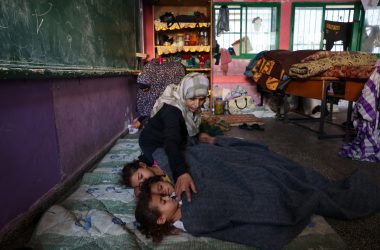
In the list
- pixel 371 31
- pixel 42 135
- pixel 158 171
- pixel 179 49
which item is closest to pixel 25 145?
pixel 42 135

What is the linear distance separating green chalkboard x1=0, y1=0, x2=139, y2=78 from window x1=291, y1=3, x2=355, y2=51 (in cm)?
382

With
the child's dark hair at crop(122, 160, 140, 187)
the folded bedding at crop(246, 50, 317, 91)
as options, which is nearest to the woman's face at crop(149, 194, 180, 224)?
the child's dark hair at crop(122, 160, 140, 187)

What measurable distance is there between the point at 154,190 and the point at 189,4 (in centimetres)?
457

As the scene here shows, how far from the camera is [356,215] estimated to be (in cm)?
138

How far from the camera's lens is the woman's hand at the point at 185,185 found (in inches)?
48.7

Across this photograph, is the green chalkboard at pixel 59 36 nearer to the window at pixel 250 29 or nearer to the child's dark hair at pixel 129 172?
the child's dark hair at pixel 129 172

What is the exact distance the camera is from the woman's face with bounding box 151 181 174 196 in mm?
1295

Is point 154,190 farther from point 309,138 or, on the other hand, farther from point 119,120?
point 309,138

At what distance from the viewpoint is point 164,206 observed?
1.21 m

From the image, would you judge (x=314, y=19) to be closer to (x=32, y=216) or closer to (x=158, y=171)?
(x=158, y=171)

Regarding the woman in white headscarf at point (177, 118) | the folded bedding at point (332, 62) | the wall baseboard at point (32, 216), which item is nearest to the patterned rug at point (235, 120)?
the folded bedding at point (332, 62)

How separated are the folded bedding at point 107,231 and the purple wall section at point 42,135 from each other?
17cm

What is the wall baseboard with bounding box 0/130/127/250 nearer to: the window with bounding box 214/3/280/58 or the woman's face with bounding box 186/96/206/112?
the woman's face with bounding box 186/96/206/112

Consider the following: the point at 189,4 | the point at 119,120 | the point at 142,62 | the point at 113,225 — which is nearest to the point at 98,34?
the point at 119,120
